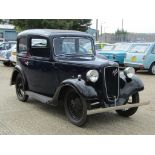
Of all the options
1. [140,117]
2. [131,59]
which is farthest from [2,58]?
[140,117]

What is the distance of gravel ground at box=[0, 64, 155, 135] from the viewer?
5.91 meters

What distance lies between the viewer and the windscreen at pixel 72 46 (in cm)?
717

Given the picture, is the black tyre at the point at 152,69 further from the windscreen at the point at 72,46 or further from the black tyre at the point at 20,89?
the black tyre at the point at 20,89

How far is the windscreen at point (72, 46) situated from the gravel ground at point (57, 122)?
143 cm

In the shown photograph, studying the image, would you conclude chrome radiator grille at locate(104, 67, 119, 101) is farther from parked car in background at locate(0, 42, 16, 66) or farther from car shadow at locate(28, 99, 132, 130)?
parked car in background at locate(0, 42, 16, 66)


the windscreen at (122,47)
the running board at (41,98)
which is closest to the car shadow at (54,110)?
the running board at (41,98)

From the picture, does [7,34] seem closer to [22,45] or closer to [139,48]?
[139,48]

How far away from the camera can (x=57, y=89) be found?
6.61 metres

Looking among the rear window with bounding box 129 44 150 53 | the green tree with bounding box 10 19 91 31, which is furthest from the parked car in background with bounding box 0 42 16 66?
the green tree with bounding box 10 19 91 31

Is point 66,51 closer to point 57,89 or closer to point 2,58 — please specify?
point 57,89

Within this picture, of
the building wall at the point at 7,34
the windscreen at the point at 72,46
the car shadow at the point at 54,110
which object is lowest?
the car shadow at the point at 54,110

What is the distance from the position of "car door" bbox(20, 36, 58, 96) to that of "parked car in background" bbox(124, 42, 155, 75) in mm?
8314

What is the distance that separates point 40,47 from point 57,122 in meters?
2.00

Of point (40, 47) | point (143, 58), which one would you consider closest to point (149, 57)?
point (143, 58)
